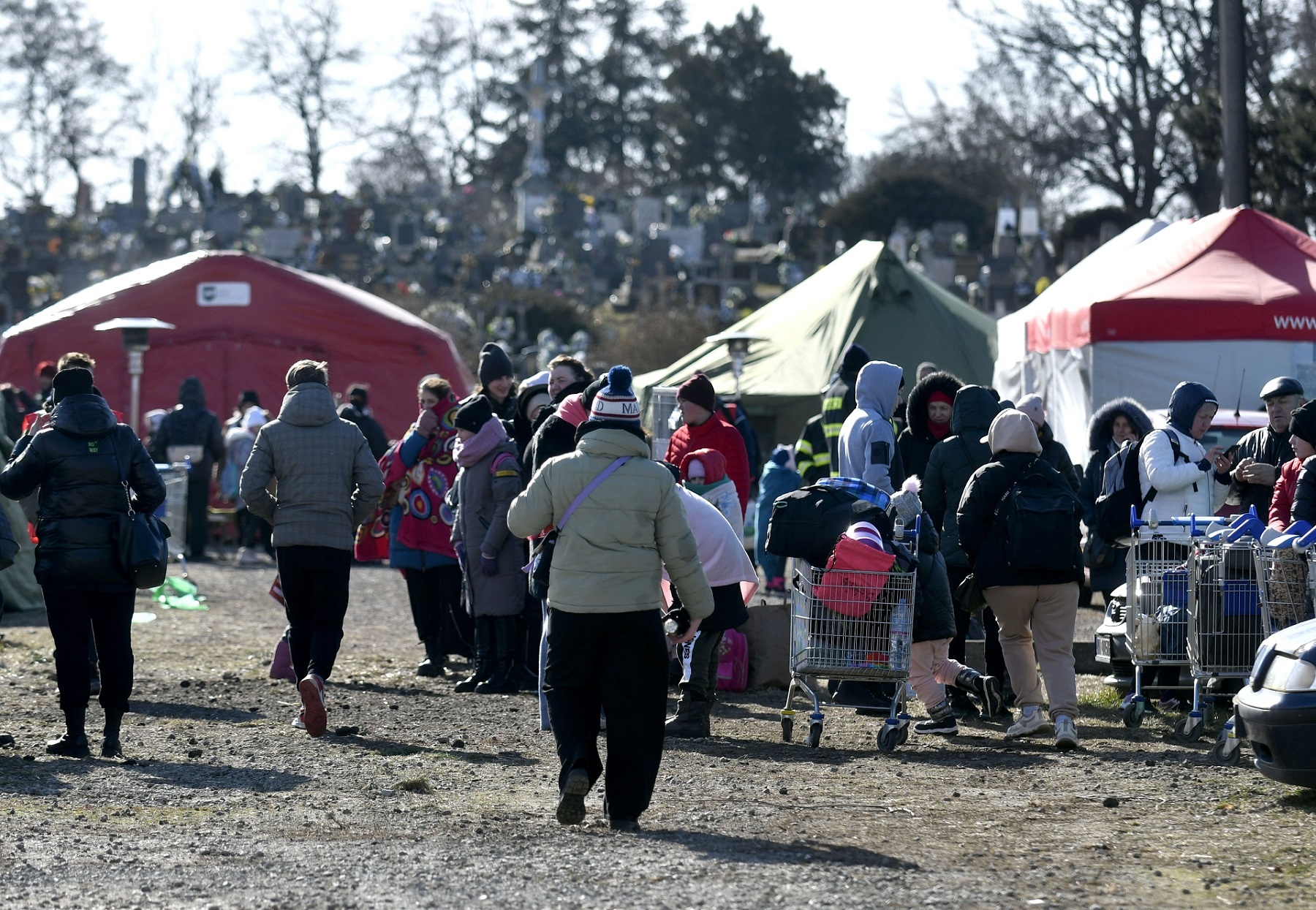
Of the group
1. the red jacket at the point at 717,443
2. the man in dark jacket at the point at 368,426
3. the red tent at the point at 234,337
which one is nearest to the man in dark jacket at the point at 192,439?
the red tent at the point at 234,337

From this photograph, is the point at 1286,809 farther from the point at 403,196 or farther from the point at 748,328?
the point at 403,196

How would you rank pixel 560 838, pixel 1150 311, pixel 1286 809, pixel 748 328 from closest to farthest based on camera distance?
pixel 560 838 < pixel 1286 809 < pixel 1150 311 < pixel 748 328

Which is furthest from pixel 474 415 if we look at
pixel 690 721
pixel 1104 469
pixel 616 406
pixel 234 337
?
pixel 234 337

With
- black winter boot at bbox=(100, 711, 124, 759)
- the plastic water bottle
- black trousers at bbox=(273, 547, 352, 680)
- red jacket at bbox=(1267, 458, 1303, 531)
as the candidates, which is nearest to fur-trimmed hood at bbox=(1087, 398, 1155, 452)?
red jacket at bbox=(1267, 458, 1303, 531)

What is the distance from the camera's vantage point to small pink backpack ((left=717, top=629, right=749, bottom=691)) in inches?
432

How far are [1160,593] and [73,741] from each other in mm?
5172

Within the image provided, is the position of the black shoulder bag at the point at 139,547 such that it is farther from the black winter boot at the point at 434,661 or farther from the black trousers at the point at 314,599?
the black winter boot at the point at 434,661

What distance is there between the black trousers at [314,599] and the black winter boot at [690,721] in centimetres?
176

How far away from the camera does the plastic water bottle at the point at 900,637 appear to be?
851 centimetres

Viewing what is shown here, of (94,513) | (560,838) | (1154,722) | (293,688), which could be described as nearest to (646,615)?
(560,838)

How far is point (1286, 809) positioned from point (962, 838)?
4.81ft

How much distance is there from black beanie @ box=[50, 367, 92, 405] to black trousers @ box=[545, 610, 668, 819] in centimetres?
310

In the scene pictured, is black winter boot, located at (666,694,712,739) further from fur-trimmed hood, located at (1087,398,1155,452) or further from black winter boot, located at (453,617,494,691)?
fur-trimmed hood, located at (1087,398,1155,452)

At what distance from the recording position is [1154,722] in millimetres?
9633
